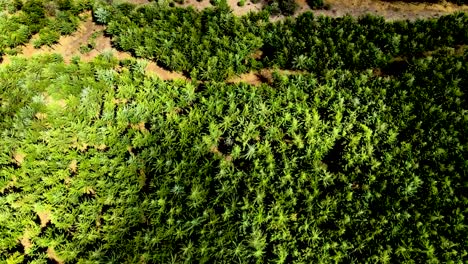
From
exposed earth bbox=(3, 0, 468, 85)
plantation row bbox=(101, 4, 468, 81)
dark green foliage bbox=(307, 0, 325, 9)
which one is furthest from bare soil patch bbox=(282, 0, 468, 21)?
plantation row bbox=(101, 4, 468, 81)

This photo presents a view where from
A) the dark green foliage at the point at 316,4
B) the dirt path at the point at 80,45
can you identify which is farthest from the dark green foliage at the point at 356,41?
the dirt path at the point at 80,45

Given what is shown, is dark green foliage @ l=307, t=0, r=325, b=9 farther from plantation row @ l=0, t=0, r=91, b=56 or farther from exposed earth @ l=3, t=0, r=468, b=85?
plantation row @ l=0, t=0, r=91, b=56

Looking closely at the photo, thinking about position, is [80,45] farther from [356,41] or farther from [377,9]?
[377,9]

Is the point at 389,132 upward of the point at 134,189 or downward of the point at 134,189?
upward

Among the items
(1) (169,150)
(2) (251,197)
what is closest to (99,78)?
(1) (169,150)

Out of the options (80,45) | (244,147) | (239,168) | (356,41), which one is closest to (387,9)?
(356,41)

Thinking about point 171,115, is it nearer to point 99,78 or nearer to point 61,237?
point 99,78
